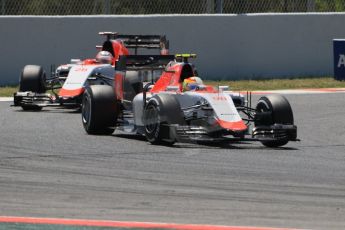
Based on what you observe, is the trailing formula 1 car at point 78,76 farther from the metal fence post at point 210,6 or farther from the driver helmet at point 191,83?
the metal fence post at point 210,6

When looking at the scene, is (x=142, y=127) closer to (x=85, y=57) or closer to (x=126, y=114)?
(x=126, y=114)

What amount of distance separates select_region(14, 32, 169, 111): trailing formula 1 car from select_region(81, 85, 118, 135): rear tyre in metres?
2.94

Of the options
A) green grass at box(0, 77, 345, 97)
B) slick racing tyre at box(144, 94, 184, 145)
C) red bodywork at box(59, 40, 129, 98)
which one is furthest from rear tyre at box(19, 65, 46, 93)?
slick racing tyre at box(144, 94, 184, 145)

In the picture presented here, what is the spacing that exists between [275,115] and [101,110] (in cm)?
238

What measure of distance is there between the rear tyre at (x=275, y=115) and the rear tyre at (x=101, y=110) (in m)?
2.03

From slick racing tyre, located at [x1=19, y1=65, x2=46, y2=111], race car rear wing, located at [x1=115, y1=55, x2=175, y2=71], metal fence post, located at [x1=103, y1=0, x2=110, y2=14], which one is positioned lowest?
slick racing tyre, located at [x1=19, y1=65, x2=46, y2=111]

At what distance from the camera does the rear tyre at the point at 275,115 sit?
13.0 meters

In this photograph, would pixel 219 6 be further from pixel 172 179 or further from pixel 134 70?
pixel 172 179

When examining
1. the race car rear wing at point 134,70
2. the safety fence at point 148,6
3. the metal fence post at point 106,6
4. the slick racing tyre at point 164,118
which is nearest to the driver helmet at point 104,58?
the race car rear wing at point 134,70

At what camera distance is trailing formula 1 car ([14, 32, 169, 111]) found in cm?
1731

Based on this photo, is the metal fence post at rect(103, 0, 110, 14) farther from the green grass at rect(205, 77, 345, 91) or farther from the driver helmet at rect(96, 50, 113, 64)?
the driver helmet at rect(96, 50, 113, 64)

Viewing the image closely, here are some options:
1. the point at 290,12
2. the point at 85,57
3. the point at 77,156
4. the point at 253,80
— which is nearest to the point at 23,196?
the point at 77,156

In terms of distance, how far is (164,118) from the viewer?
1290cm

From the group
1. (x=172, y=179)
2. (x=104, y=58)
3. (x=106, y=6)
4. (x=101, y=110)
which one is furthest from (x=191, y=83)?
(x=106, y=6)
